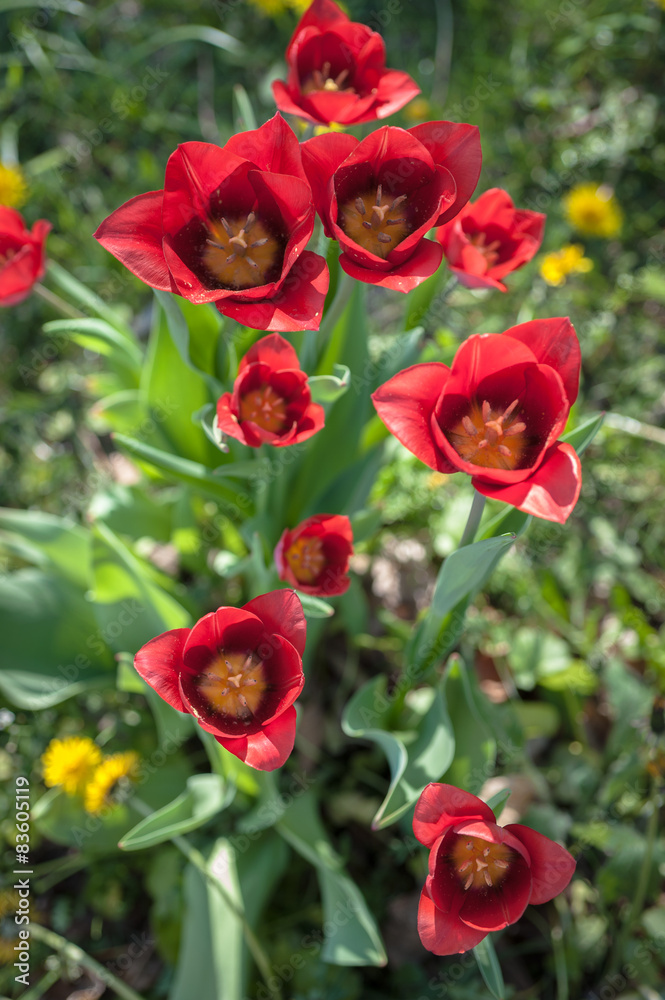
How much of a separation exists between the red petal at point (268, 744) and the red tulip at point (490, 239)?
0.84m

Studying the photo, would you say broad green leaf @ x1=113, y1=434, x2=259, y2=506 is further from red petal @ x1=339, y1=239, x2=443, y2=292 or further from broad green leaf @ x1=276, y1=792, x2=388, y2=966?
broad green leaf @ x1=276, y1=792, x2=388, y2=966

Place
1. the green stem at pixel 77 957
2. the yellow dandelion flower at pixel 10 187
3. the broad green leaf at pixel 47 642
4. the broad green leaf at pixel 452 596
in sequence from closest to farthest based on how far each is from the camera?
the broad green leaf at pixel 452 596 → the green stem at pixel 77 957 → the broad green leaf at pixel 47 642 → the yellow dandelion flower at pixel 10 187

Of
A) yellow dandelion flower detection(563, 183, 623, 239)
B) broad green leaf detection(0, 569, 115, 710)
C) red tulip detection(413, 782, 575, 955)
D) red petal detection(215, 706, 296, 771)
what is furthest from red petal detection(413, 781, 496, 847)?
yellow dandelion flower detection(563, 183, 623, 239)

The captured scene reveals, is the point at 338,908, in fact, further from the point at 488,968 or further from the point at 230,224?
the point at 230,224

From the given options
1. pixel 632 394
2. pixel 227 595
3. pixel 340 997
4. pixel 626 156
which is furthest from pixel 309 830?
pixel 626 156

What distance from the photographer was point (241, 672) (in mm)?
1053

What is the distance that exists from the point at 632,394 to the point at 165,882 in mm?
2241

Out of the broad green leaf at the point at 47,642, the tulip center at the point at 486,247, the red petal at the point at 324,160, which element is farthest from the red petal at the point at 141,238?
the broad green leaf at the point at 47,642

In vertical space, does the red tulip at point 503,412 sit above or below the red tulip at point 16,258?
above

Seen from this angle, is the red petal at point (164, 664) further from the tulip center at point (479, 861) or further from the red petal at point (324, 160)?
the red petal at point (324, 160)

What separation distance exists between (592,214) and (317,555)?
2148 mm

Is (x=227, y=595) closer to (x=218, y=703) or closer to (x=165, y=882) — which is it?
(x=165, y=882)

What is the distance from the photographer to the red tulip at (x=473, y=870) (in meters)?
0.93

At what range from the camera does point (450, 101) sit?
10.0ft
